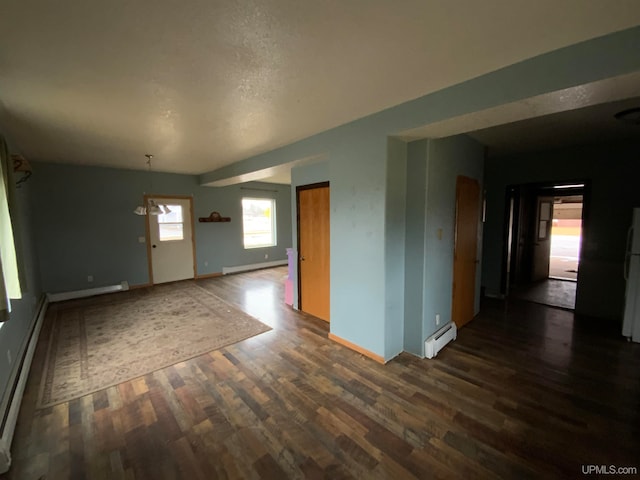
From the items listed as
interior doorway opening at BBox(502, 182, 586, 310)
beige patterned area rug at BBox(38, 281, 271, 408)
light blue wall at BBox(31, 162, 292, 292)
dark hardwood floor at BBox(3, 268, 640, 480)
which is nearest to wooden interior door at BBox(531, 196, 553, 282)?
interior doorway opening at BBox(502, 182, 586, 310)

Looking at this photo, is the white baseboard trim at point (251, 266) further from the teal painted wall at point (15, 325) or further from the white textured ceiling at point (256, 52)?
the white textured ceiling at point (256, 52)

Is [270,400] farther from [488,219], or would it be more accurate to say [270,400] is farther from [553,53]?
[488,219]

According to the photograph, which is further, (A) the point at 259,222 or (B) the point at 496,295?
(A) the point at 259,222

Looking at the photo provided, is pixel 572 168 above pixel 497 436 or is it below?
above

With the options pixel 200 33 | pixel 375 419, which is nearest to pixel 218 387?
pixel 375 419

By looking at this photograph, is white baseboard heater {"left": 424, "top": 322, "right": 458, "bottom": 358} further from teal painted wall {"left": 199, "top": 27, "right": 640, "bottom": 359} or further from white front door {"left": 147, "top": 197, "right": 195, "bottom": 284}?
white front door {"left": 147, "top": 197, "right": 195, "bottom": 284}

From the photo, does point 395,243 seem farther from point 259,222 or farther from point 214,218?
point 259,222

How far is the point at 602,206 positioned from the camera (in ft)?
12.0

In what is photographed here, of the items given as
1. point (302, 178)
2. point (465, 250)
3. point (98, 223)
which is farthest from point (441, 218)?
point (98, 223)

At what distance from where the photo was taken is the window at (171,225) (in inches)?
230

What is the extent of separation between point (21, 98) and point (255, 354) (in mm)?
3054

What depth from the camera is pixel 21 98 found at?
2113 mm

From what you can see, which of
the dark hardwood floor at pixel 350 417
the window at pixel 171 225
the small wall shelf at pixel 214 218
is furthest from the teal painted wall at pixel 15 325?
the small wall shelf at pixel 214 218

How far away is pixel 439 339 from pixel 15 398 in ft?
12.4
